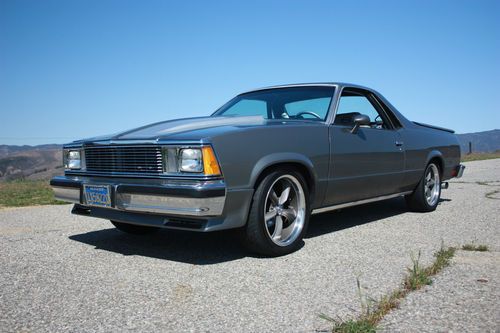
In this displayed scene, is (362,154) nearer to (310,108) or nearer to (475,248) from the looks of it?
(310,108)

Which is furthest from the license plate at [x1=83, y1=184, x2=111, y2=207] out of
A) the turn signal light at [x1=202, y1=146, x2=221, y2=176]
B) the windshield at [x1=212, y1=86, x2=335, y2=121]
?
the windshield at [x1=212, y1=86, x2=335, y2=121]

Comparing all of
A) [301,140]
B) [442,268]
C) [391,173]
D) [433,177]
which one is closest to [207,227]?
[301,140]

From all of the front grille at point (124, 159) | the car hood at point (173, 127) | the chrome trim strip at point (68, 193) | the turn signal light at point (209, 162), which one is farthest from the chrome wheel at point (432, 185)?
the chrome trim strip at point (68, 193)

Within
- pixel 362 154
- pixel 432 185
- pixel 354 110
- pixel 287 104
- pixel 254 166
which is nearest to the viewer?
pixel 254 166

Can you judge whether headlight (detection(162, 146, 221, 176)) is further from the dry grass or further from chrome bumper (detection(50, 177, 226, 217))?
the dry grass

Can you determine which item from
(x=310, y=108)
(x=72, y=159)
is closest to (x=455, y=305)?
(x=310, y=108)

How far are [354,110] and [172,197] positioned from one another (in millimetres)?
2449

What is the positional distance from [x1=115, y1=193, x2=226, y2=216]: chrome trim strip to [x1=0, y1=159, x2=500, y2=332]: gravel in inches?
16.2

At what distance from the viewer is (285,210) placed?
3.70m

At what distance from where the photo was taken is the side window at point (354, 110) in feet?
14.5

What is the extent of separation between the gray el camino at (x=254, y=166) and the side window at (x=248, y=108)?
0.04 feet

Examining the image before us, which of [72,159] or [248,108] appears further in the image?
[248,108]

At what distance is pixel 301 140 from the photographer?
373 centimetres

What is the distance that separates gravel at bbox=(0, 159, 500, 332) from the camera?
2.24 metres
